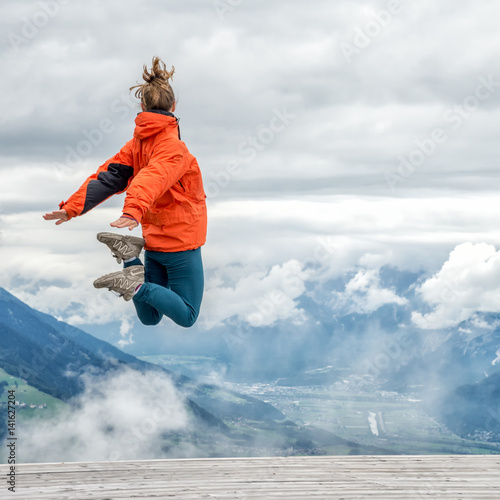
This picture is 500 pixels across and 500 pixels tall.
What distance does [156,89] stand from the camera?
296 cm

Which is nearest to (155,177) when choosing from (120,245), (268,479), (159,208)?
(159,208)

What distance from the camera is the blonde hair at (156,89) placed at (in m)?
2.96

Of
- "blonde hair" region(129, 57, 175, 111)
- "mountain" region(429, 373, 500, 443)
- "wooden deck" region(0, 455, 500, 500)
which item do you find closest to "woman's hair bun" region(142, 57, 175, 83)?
"blonde hair" region(129, 57, 175, 111)

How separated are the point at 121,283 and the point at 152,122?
30.6 inches

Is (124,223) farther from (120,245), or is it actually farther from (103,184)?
(103,184)

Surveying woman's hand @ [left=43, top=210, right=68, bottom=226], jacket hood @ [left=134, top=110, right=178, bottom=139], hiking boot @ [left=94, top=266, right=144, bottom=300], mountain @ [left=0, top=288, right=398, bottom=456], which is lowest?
hiking boot @ [left=94, top=266, right=144, bottom=300]

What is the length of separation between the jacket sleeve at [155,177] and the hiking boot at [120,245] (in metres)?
0.32

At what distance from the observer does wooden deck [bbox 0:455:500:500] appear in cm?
351

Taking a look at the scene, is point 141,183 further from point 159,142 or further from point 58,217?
point 58,217

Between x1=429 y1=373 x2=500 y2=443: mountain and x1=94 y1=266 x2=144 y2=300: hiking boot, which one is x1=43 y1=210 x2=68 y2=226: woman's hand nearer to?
x1=94 y1=266 x2=144 y2=300: hiking boot

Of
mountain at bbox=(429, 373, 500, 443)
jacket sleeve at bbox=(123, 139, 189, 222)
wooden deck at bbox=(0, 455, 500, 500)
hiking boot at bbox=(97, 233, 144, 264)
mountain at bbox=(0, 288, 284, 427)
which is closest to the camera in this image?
jacket sleeve at bbox=(123, 139, 189, 222)

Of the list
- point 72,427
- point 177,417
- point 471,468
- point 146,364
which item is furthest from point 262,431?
point 471,468

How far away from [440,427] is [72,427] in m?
27.9

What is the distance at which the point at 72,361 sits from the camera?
45062 millimetres
